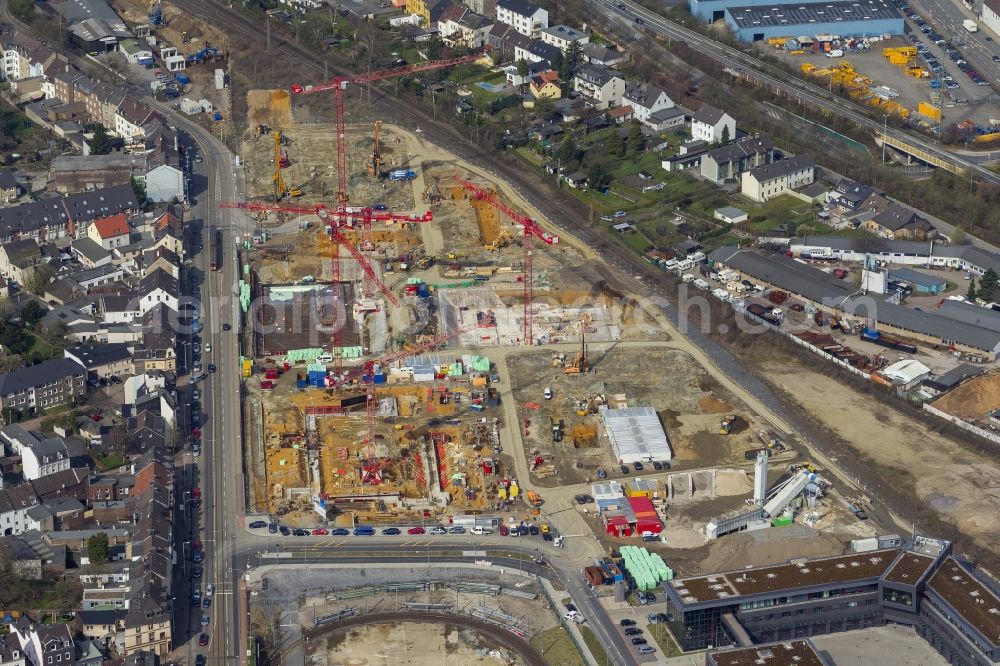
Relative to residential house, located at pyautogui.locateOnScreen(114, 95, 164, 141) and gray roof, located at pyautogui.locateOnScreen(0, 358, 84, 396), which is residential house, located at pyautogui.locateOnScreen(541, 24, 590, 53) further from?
gray roof, located at pyautogui.locateOnScreen(0, 358, 84, 396)

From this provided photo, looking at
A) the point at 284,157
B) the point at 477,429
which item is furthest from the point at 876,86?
the point at 477,429

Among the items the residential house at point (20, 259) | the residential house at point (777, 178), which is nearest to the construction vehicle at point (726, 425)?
the residential house at point (777, 178)

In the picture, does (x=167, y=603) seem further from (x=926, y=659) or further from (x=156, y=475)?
(x=926, y=659)

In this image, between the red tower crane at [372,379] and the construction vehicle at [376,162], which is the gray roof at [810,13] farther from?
the red tower crane at [372,379]

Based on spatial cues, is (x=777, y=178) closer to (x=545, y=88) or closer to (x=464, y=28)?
(x=545, y=88)

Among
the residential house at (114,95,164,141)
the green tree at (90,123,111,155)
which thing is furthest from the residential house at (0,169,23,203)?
the residential house at (114,95,164,141)

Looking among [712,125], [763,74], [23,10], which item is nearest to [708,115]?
[712,125]

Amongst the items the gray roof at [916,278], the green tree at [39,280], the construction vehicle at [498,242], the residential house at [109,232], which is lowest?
the gray roof at [916,278]
